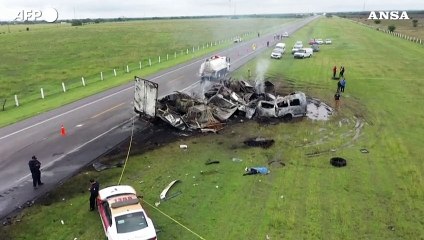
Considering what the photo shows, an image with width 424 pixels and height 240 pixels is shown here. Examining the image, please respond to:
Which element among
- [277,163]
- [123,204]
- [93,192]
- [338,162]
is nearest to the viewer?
[123,204]

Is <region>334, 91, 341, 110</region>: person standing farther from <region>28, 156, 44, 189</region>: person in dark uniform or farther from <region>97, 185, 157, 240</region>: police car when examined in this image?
<region>28, 156, 44, 189</region>: person in dark uniform

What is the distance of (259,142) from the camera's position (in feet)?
70.0

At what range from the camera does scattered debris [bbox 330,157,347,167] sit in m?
18.2

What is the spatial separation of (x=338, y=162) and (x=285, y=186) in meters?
3.79

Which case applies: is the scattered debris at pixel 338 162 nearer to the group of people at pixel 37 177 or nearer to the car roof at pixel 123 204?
the car roof at pixel 123 204

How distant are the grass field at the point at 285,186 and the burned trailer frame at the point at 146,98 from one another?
10.7ft

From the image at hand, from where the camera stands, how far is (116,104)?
3022cm

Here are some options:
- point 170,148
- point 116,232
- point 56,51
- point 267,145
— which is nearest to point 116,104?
point 170,148

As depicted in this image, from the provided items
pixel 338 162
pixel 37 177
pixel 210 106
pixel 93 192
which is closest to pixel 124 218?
pixel 93 192

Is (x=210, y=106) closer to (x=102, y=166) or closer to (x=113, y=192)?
(x=102, y=166)

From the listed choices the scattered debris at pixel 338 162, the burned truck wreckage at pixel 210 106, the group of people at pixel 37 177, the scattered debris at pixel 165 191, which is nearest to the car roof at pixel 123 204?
the group of people at pixel 37 177

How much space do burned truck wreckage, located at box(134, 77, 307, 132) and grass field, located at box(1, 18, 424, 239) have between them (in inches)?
51.1

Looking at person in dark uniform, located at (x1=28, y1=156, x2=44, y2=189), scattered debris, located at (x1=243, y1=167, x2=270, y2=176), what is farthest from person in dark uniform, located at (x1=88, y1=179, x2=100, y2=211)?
scattered debris, located at (x1=243, y1=167, x2=270, y2=176)

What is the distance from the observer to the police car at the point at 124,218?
11.6 meters
